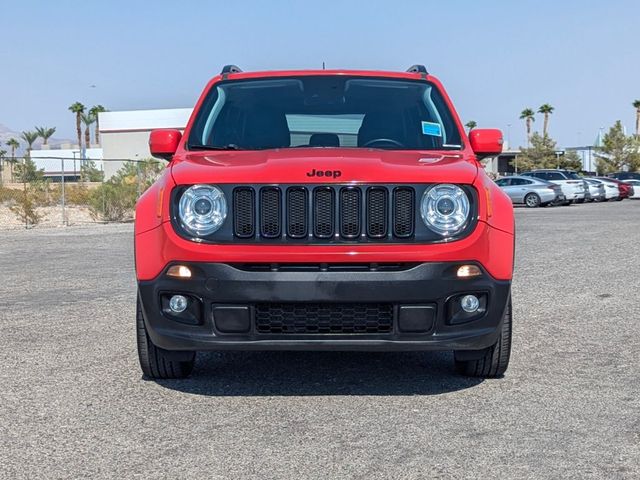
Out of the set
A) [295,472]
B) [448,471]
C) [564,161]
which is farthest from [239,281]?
[564,161]

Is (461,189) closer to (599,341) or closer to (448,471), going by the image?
(448,471)

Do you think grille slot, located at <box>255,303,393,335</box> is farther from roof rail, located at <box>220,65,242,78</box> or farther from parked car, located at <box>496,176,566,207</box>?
parked car, located at <box>496,176,566,207</box>

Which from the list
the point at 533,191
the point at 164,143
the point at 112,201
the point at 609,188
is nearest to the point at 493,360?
the point at 164,143

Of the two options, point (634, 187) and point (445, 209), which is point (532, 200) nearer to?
point (634, 187)

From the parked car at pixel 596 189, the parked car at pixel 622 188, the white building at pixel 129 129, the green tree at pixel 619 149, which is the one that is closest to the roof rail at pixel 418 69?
the parked car at pixel 596 189

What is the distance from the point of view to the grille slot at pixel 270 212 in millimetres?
4770

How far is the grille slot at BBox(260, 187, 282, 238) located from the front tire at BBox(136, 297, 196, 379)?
3.00 feet

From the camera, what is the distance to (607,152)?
7956 cm

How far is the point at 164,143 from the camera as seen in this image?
5.85 meters

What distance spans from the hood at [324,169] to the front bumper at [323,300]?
45 centimetres

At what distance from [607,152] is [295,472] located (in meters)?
80.1

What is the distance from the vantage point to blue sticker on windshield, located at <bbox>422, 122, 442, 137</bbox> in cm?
606

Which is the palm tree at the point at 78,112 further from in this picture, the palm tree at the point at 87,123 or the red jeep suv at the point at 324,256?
the red jeep suv at the point at 324,256

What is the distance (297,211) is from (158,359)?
1327 millimetres
